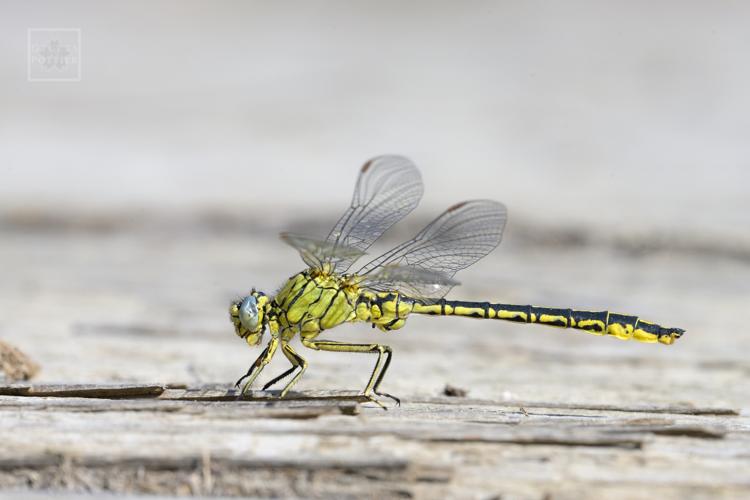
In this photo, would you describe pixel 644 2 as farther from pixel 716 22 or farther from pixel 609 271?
pixel 609 271

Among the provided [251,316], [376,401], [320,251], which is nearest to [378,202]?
[320,251]

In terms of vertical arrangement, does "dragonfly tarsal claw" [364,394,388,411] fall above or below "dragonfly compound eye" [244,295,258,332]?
below

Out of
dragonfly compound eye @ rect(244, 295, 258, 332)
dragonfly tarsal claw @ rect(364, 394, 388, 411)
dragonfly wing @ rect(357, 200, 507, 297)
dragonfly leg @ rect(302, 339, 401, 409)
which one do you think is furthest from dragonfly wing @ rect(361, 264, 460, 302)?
dragonfly tarsal claw @ rect(364, 394, 388, 411)

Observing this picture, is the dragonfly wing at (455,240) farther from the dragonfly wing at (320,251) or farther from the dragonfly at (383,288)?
the dragonfly wing at (320,251)

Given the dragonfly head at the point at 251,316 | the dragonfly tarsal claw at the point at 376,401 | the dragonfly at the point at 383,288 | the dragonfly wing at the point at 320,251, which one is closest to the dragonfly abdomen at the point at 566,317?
the dragonfly at the point at 383,288

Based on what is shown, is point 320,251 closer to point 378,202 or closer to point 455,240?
point 378,202

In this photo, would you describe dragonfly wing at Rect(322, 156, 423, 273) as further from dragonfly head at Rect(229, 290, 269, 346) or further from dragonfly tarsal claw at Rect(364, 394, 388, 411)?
dragonfly tarsal claw at Rect(364, 394, 388, 411)

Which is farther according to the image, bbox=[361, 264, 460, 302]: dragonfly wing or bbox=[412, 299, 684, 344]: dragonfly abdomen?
bbox=[361, 264, 460, 302]: dragonfly wing
